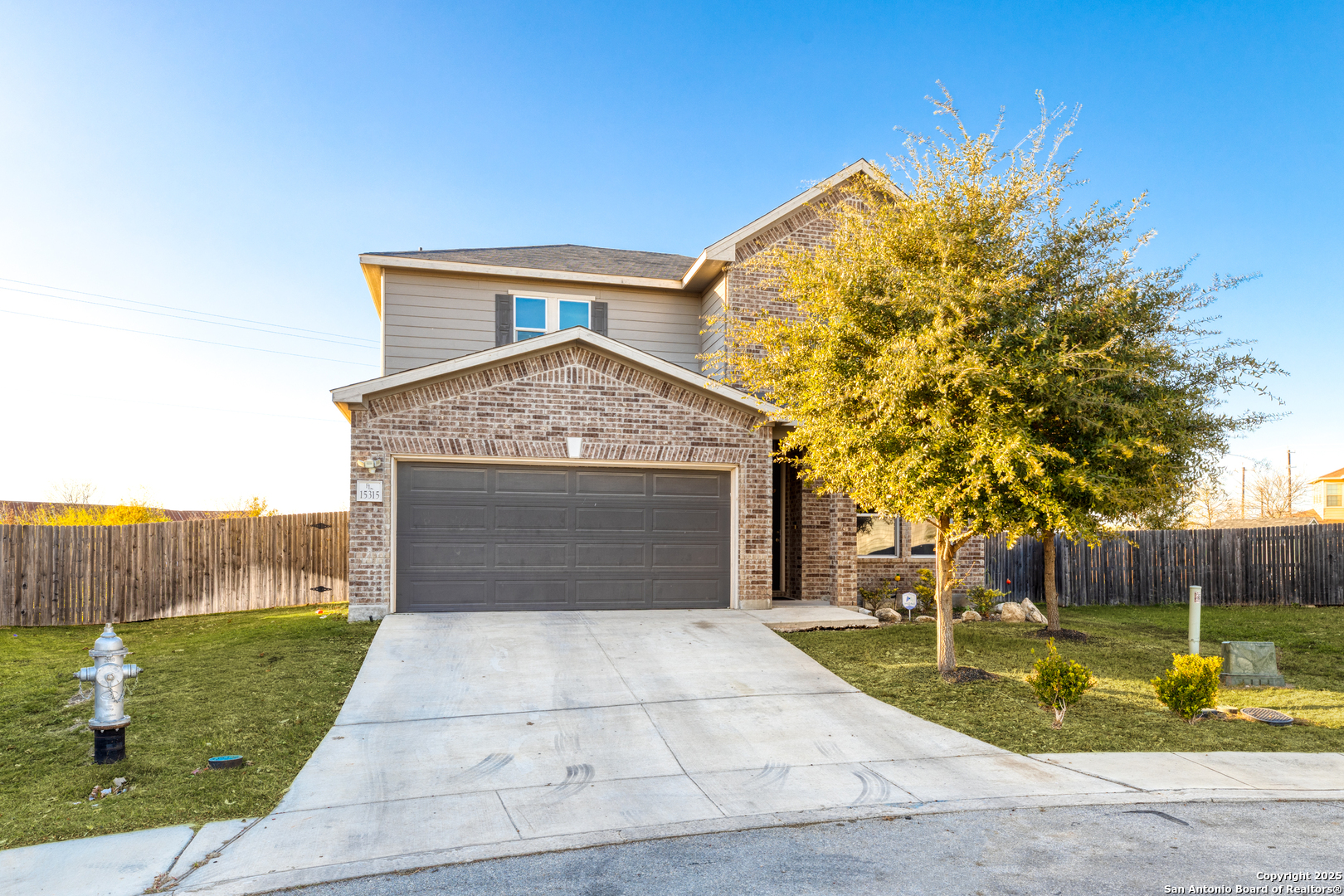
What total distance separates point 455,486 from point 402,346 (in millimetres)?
4560

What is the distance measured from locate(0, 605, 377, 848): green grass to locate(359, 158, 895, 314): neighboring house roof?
6.93 meters

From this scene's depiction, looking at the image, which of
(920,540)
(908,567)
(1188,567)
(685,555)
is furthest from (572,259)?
(1188,567)

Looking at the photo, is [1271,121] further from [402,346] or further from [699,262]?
[402,346]

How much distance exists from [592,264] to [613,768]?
11908 mm

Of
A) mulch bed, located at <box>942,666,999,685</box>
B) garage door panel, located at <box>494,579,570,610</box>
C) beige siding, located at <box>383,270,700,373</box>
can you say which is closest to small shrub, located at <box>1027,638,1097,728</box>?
mulch bed, located at <box>942,666,999,685</box>

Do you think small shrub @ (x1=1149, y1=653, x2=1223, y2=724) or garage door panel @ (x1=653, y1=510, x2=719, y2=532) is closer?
small shrub @ (x1=1149, y1=653, x2=1223, y2=724)

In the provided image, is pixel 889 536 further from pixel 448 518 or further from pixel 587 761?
pixel 587 761

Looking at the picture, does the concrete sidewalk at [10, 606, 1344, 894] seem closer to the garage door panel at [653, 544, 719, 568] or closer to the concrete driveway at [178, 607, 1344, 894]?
the concrete driveway at [178, 607, 1344, 894]

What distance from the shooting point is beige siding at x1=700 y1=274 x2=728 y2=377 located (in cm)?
1451

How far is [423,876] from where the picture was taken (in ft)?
13.6

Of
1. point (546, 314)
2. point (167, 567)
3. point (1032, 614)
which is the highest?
point (546, 314)

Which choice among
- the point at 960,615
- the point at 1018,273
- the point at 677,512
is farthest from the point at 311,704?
the point at 960,615

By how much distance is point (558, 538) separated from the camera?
11.7 metres

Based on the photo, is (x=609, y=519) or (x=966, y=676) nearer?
(x=966, y=676)
